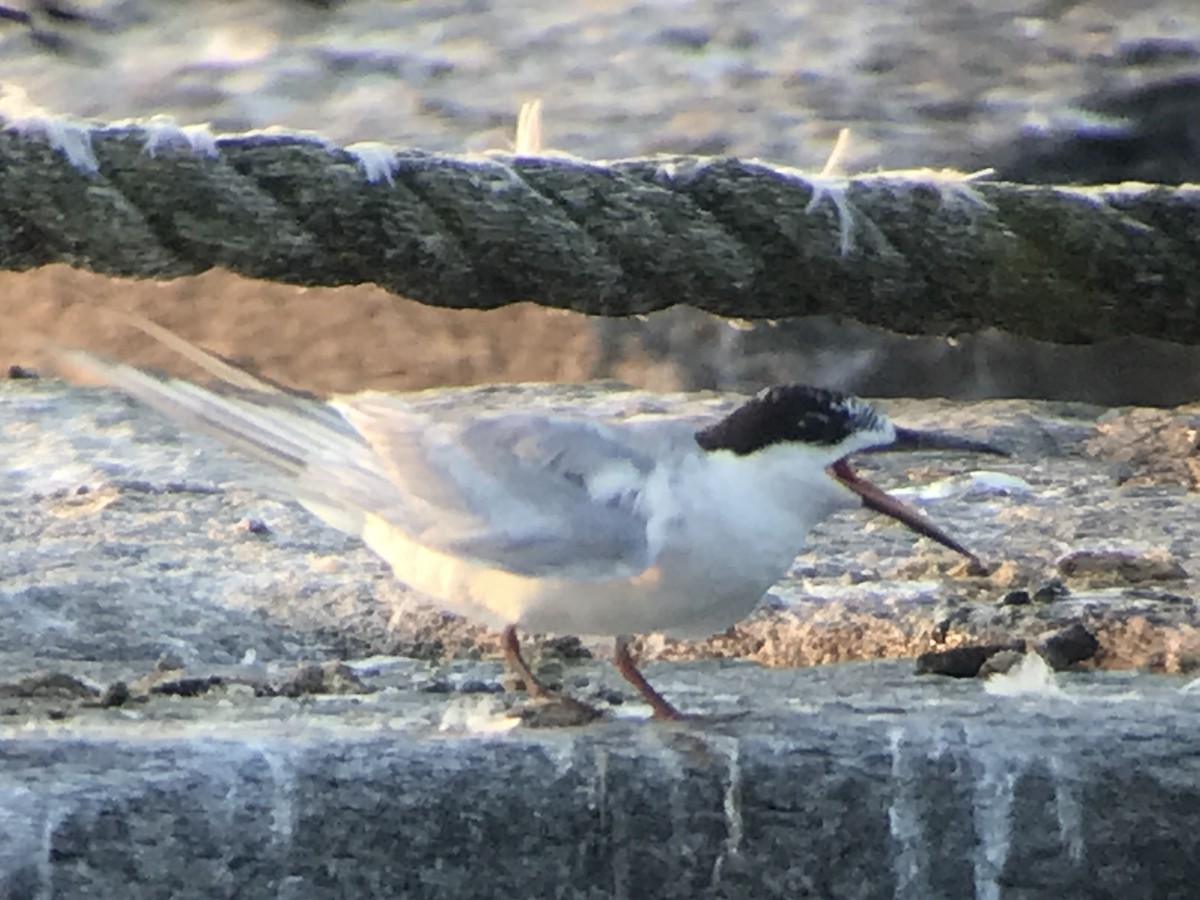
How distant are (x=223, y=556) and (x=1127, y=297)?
1.08 meters

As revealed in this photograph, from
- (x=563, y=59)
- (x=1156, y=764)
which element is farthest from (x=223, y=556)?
(x=563, y=59)

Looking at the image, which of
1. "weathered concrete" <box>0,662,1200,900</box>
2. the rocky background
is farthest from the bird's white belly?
the rocky background

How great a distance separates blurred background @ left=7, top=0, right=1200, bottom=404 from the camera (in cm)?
344

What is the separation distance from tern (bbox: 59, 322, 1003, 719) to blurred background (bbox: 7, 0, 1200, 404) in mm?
1613

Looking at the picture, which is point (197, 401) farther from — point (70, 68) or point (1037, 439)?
point (70, 68)

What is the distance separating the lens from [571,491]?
5.51ft

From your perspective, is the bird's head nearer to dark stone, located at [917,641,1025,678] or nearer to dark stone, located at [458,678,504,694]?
dark stone, located at [917,641,1025,678]

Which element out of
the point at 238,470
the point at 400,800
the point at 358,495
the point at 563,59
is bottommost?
the point at 400,800

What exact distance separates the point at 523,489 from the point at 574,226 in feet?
1.80

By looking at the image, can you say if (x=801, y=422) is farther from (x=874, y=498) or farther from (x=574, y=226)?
(x=574, y=226)

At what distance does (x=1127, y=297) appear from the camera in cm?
242

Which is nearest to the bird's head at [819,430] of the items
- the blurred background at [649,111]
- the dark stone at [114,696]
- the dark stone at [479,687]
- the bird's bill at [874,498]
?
the bird's bill at [874,498]

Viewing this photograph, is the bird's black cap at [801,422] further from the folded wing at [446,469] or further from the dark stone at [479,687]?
the dark stone at [479,687]

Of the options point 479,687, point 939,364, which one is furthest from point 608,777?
point 939,364
